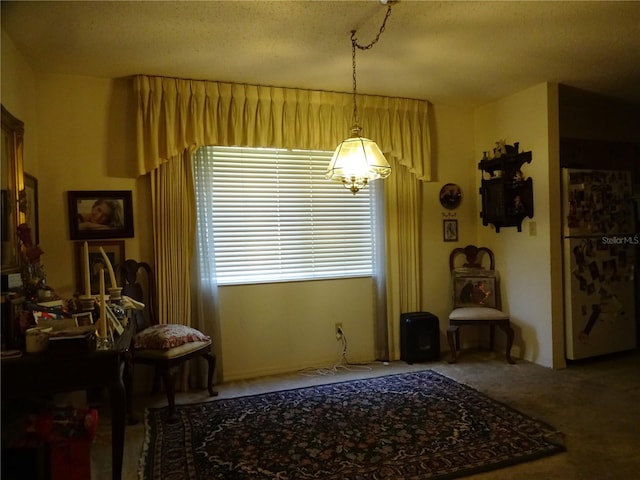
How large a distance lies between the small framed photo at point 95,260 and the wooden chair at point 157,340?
0.39 ft

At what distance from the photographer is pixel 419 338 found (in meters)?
4.13

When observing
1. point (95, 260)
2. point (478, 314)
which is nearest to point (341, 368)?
point (478, 314)

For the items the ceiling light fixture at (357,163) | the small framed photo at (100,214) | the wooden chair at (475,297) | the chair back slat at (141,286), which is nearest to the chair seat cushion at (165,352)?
the chair back slat at (141,286)

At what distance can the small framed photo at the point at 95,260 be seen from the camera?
132 inches

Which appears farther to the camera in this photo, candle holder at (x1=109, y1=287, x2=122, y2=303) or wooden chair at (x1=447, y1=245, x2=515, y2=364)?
wooden chair at (x1=447, y1=245, x2=515, y2=364)

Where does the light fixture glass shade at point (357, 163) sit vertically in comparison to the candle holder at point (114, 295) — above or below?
above

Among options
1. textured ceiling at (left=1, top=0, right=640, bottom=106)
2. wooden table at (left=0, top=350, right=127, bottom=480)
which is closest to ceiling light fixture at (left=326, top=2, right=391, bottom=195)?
textured ceiling at (left=1, top=0, right=640, bottom=106)

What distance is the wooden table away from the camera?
1.85m

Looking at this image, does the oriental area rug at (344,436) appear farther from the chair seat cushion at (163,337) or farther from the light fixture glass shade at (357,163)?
the light fixture glass shade at (357,163)

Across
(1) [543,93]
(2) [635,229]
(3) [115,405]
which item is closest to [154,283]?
(3) [115,405]

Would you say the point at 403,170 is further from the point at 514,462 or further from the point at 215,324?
the point at 514,462

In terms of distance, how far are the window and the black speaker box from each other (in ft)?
2.14

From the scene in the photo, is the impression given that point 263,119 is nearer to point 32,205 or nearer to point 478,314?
point 32,205

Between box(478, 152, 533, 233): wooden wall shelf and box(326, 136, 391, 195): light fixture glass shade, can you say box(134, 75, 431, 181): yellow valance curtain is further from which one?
box(326, 136, 391, 195): light fixture glass shade
